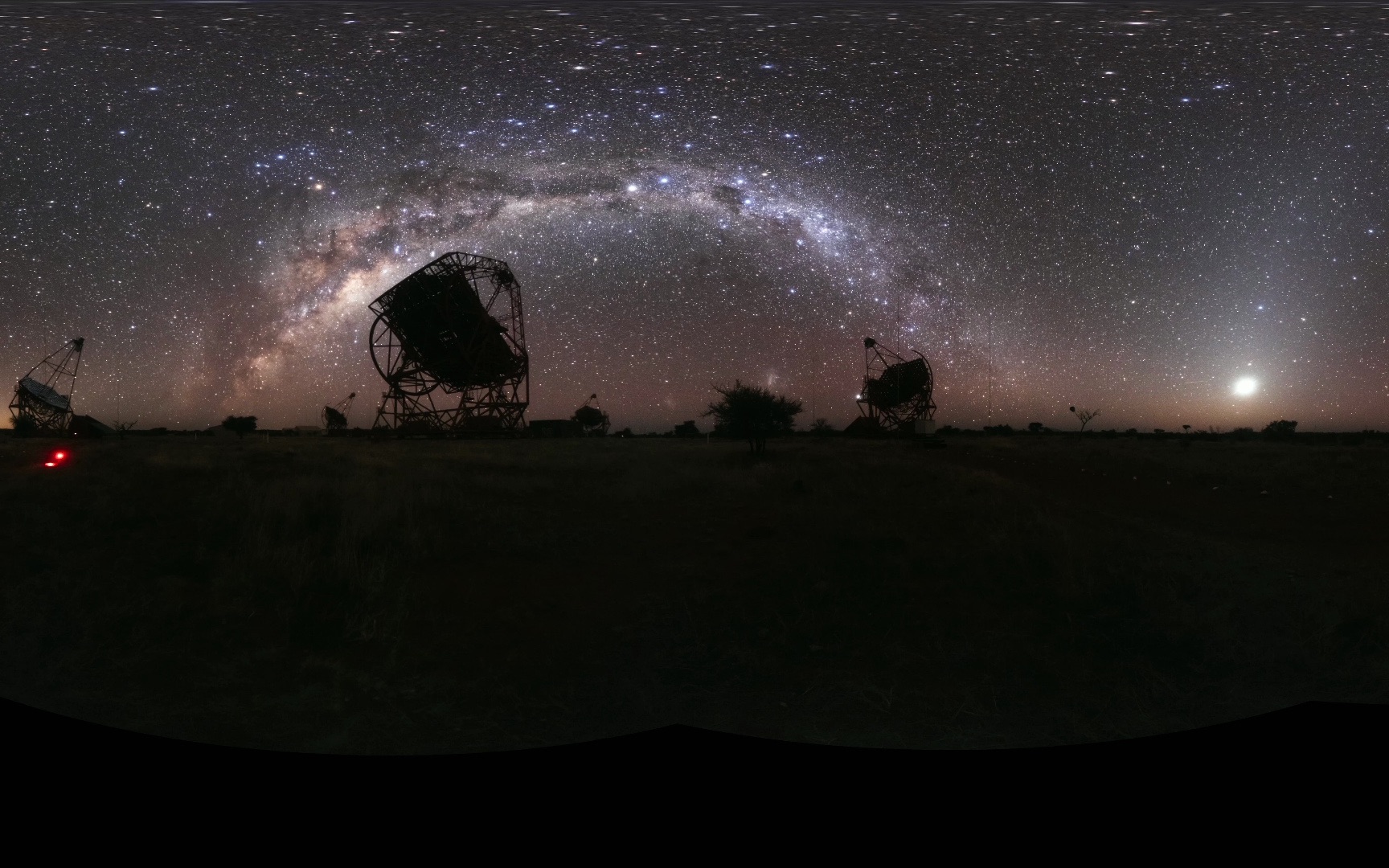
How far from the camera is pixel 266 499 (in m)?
7.01

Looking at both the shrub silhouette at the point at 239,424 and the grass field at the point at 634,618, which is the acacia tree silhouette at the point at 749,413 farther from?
the shrub silhouette at the point at 239,424

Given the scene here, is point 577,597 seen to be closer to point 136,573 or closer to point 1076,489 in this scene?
point 136,573

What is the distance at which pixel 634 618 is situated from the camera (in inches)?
178

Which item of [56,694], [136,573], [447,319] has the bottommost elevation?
[56,694]

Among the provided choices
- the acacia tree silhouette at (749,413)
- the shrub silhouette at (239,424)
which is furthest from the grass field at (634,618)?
the shrub silhouette at (239,424)

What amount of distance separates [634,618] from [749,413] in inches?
665

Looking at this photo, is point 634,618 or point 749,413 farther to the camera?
point 749,413

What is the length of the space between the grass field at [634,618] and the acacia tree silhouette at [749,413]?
12352mm

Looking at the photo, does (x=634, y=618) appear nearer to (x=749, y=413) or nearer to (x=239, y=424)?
(x=749, y=413)

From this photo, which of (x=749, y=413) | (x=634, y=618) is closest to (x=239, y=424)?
(x=749, y=413)

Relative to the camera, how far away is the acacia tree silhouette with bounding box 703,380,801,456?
68.9 feet

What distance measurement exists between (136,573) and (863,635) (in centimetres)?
615

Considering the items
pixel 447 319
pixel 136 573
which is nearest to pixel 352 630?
pixel 136 573

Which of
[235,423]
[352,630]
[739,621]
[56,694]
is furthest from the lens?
[235,423]
